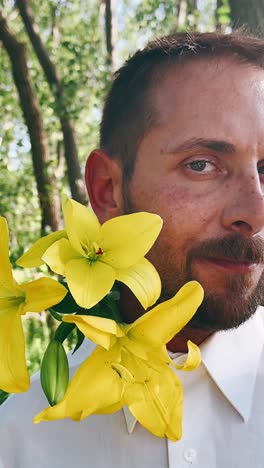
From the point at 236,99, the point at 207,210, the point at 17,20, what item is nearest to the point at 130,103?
the point at 236,99

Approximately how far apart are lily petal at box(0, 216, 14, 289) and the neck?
50 centimetres

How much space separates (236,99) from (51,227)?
4.58 meters

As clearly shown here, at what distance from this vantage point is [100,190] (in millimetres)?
1626

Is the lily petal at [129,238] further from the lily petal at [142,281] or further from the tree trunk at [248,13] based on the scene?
the tree trunk at [248,13]

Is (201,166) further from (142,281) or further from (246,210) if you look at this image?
(142,281)

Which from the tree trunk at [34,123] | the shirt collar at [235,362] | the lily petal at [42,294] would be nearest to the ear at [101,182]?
the shirt collar at [235,362]

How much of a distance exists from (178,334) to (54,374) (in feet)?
1.73

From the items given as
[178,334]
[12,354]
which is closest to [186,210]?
[178,334]

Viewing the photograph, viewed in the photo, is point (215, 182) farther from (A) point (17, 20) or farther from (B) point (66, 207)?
(A) point (17, 20)

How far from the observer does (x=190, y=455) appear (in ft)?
4.30

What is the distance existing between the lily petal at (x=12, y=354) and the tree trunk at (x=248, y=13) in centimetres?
268

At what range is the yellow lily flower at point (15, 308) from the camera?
3.10 ft

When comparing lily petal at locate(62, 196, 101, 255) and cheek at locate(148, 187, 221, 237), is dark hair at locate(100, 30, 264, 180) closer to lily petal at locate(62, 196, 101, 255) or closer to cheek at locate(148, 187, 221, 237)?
cheek at locate(148, 187, 221, 237)

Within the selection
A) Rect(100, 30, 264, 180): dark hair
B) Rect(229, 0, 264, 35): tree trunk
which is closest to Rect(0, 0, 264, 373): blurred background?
Rect(229, 0, 264, 35): tree trunk
